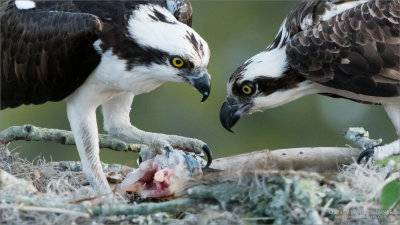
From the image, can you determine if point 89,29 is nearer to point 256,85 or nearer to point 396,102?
point 256,85

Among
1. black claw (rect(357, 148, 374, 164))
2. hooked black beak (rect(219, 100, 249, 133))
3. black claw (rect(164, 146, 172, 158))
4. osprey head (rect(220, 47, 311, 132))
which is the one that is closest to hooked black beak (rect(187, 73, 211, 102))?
black claw (rect(164, 146, 172, 158))

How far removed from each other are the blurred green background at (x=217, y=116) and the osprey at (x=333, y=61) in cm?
693

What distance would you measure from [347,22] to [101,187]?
2075 mm

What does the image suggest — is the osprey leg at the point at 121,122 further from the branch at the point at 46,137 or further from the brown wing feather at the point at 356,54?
the brown wing feather at the point at 356,54

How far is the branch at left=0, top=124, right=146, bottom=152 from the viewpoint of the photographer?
6.00 meters

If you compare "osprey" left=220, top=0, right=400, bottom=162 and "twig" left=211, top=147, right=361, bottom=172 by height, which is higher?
"osprey" left=220, top=0, right=400, bottom=162

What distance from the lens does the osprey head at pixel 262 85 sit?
19.6 ft

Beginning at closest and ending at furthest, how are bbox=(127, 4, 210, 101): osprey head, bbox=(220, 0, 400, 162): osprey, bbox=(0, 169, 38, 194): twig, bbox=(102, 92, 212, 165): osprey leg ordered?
bbox=(0, 169, 38, 194): twig, bbox=(127, 4, 210, 101): osprey head, bbox=(220, 0, 400, 162): osprey, bbox=(102, 92, 212, 165): osprey leg

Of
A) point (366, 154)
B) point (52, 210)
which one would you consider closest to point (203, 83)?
point (366, 154)

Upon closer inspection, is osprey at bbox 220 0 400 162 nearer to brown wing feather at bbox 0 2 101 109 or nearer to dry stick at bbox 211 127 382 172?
dry stick at bbox 211 127 382 172

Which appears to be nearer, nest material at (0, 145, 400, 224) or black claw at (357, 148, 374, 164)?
nest material at (0, 145, 400, 224)

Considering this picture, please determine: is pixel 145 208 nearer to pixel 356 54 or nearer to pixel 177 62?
pixel 177 62

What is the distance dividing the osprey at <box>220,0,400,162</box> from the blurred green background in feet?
22.7

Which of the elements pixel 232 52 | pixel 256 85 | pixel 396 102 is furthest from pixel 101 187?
pixel 232 52
